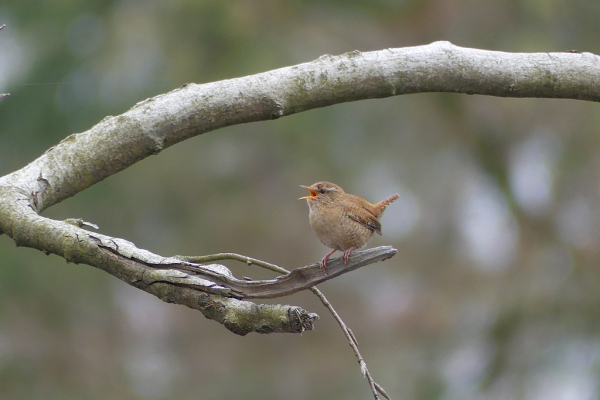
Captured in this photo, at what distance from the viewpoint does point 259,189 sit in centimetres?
763

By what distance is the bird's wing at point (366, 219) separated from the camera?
279 cm

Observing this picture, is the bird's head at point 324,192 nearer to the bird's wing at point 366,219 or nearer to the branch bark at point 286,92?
the bird's wing at point 366,219

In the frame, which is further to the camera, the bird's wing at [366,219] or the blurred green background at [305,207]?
the blurred green background at [305,207]

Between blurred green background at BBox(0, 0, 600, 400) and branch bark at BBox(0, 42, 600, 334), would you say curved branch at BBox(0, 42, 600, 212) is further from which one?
blurred green background at BBox(0, 0, 600, 400)

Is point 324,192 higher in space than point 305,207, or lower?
lower

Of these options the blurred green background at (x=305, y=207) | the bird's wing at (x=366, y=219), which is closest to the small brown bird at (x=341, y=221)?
the bird's wing at (x=366, y=219)

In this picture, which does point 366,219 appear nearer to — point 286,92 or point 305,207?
point 286,92

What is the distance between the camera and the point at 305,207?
751 cm

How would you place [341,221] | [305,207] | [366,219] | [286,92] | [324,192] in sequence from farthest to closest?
1. [305,207]
2. [324,192]
3. [366,219]
4. [341,221]
5. [286,92]

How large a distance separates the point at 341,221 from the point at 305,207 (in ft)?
15.8

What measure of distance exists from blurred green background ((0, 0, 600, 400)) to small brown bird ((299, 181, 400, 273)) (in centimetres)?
384

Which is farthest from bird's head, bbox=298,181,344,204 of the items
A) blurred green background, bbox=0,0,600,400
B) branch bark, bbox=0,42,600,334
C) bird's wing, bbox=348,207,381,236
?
blurred green background, bbox=0,0,600,400

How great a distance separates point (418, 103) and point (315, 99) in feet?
20.8

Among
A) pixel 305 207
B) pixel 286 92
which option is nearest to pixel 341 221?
pixel 286 92
